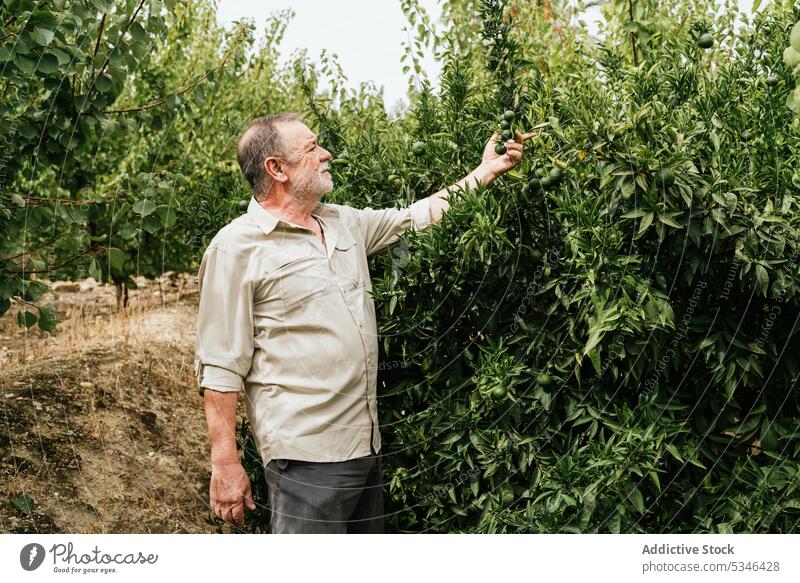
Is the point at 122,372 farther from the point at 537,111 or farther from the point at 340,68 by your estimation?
the point at 537,111

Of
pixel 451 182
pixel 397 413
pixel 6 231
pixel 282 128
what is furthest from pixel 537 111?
pixel 6 231

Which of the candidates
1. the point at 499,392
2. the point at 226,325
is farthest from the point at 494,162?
the point at 226,325

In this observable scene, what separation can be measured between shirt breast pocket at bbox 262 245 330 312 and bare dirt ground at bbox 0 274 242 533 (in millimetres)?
1629

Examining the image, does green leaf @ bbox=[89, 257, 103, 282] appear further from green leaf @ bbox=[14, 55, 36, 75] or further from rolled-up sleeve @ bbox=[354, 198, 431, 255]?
rolled-up sleeve @ bbox=[354, 198, 431, 255]

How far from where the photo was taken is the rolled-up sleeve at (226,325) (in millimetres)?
2906

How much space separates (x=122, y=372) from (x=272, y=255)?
3.95 metres

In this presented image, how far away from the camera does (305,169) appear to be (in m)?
3.10

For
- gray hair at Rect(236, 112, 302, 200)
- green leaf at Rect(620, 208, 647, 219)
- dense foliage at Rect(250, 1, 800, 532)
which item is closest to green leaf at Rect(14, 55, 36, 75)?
gray hair at Rect(236, 112, 302, 200)

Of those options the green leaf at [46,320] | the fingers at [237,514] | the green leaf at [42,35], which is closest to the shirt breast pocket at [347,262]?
the fingers at [237,514]

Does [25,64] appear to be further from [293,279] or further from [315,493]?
[315,493]

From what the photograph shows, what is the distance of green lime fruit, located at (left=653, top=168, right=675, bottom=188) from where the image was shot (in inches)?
103

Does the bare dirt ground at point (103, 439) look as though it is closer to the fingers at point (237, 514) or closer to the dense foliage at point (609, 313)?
the fingers at point (237, 514)

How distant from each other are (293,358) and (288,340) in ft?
0.24
